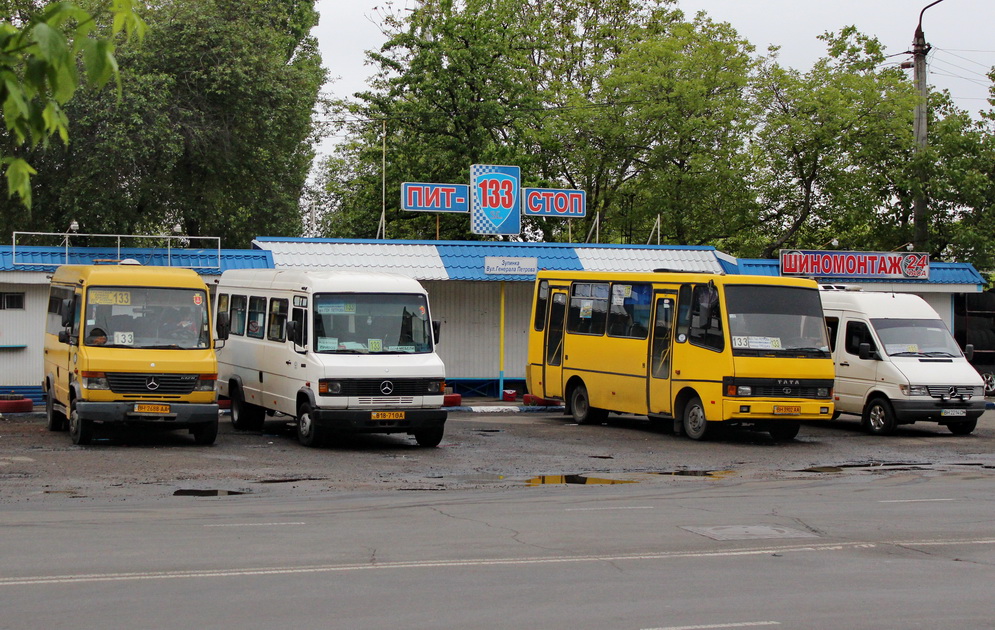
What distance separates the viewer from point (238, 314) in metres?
21.5

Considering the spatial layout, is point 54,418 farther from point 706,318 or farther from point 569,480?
point 706,318

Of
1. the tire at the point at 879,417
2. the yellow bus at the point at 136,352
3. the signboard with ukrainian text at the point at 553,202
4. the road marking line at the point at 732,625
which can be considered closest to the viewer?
the road marking line at the point at 732,625

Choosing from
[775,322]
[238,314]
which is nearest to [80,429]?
[238,314]

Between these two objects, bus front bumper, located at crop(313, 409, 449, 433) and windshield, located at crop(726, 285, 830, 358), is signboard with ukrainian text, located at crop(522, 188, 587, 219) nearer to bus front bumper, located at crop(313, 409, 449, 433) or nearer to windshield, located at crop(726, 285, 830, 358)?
windshield, located at crop(726, 285, 830, 358)

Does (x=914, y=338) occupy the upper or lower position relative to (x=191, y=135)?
lower

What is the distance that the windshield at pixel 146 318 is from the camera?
58.5ft

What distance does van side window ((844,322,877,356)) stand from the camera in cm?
2238

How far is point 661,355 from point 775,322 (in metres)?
2.10

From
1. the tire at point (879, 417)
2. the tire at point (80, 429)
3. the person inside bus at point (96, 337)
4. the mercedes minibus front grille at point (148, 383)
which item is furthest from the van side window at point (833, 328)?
the tire at point (80, 429)

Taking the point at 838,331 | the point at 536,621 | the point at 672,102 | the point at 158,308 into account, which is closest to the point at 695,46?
the point at 672,102

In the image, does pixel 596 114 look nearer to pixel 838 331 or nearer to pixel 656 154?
pixel 656 154

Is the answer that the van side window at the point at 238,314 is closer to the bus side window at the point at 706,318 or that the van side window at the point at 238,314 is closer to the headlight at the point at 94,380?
the headlight at the point at 94,380

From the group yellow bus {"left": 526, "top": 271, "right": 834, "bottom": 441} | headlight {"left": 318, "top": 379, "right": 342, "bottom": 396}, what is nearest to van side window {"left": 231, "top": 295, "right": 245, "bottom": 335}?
headlight {"left": 318, "top": 379, "right": 342, "bottom": 396}

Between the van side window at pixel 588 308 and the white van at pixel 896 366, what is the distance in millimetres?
4572
